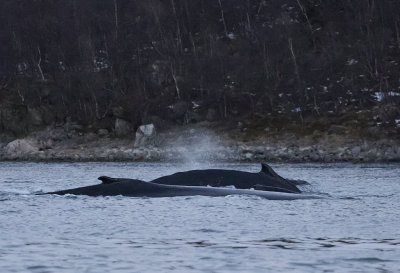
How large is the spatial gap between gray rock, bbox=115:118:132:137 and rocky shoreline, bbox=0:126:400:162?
1107 millimetres

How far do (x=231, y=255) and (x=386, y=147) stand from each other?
2342 inches

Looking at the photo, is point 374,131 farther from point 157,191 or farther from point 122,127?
point 157,191

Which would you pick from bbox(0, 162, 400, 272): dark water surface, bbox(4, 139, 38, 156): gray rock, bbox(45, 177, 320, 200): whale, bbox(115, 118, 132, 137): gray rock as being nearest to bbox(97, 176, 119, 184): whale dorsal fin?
bbox(45, 177, 320, 200): whale

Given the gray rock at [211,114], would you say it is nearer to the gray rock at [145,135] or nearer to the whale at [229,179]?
the gray rock at [145,135]

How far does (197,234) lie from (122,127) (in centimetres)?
7195

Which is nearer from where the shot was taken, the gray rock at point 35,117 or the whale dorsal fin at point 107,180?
the whale dorsal fin at point 107,180

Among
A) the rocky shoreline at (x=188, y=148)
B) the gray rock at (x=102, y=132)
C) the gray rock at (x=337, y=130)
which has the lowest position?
the rocky shoreline at (x=188, y=148)

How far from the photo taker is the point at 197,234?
14.6 metres

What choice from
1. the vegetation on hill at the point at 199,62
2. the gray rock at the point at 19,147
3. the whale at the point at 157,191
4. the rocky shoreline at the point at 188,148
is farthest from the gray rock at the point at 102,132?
the whale at the point at 157,191

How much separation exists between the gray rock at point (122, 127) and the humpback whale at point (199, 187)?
5846 cm

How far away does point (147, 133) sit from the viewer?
266 feet

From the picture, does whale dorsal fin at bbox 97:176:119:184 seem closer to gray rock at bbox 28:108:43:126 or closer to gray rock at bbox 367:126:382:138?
gray rock at bbox 367:126:382:138

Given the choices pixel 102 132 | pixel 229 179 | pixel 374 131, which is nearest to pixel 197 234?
pixel 229 179

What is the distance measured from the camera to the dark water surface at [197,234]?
10883 mm
